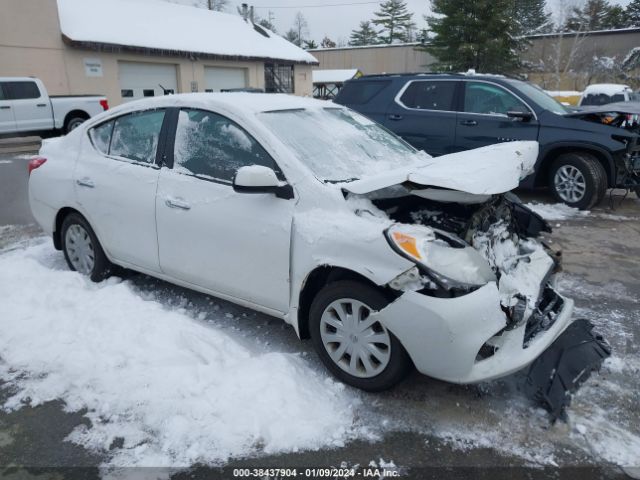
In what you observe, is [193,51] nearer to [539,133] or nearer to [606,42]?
[539,133]

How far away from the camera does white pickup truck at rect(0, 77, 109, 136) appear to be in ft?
48.9

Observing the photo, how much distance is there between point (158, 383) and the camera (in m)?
2.98

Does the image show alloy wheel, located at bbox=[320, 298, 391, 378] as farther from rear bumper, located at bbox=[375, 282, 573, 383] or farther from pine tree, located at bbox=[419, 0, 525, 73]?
pine tree, located at bbox=[419, 0, 525, 73]

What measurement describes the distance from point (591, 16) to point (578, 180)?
156 feet

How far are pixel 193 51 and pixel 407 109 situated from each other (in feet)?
61.9

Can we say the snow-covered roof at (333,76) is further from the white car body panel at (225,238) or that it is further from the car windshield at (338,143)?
the white car body panel at (225,238)

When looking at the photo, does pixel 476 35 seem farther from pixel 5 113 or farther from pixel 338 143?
pixel 338 143

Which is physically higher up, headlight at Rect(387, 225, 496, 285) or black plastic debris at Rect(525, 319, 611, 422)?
headlight at Rect(387, 225, 496, 285)

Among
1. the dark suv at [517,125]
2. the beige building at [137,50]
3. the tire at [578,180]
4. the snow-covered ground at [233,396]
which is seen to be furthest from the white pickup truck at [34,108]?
the tire at [578,180]

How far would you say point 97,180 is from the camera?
4230 millimetres

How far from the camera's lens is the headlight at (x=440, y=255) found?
268cm

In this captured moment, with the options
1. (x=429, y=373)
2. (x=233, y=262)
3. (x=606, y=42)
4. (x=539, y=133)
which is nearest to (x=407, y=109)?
(x=539, y=133)

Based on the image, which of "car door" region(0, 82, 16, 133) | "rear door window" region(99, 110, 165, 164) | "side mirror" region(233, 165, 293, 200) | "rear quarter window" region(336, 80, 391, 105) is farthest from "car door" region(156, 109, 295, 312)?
"car door" region(0, 82, 16, 133)

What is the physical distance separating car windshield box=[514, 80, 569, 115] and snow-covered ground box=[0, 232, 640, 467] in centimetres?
443
